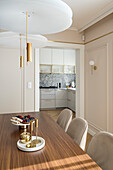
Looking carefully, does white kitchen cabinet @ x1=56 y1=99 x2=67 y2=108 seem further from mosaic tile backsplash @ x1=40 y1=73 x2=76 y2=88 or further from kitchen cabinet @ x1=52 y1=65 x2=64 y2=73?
kitchen cabinet @ x1=52 y1=65 x2=64 y2=73

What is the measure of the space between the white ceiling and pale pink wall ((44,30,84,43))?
433 millimetres

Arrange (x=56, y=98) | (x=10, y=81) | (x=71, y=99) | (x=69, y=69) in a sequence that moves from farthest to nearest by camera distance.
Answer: (x=69, y=69), (x=56, y=98), (x=71, y=99), (x=10, y=81)

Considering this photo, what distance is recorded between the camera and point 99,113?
130 inches

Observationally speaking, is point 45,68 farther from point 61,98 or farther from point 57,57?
point 61,98

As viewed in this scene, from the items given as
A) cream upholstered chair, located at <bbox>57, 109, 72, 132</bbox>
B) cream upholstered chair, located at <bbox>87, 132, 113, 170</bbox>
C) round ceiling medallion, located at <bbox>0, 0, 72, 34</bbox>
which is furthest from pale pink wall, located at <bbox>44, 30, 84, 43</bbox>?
cream upholstered chair, located at <bbox>87, 132, 113, 170</bbox>

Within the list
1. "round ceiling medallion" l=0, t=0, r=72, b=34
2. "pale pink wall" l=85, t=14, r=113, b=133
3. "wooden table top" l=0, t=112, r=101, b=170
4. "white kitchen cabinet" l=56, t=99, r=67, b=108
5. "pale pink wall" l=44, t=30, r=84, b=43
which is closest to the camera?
"round ceiling medallion" l=0, t=0, r=72, b=34

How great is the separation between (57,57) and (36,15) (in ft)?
17.3

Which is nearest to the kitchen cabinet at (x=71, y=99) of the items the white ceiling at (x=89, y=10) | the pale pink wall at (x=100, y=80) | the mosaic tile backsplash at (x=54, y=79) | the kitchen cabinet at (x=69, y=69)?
the mosaic tile backsplash at (x=54, y=79)

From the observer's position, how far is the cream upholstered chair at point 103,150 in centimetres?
118

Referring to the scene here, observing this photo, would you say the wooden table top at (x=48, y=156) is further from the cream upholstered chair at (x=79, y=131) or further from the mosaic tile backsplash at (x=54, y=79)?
the mosaic tile backsplash at (x=54, y=79)

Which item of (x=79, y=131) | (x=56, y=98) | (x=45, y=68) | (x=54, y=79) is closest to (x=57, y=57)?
(x=45, y=68)

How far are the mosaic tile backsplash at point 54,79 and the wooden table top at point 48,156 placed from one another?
16.6 feet

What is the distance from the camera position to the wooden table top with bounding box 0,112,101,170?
1041 mm

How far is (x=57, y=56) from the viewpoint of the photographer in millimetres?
6395
